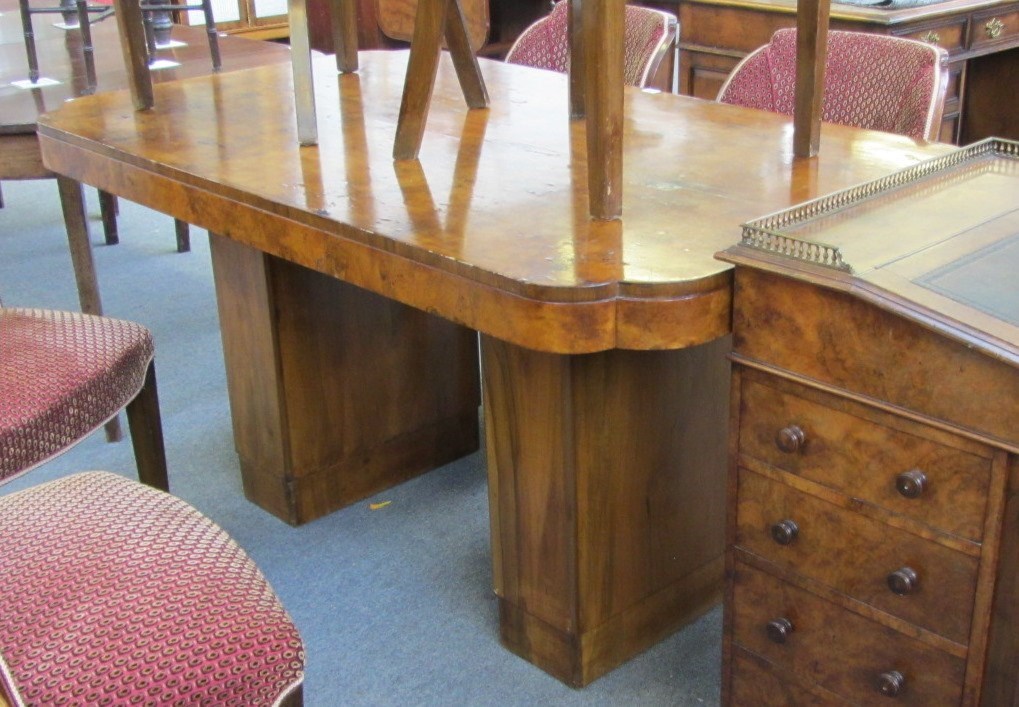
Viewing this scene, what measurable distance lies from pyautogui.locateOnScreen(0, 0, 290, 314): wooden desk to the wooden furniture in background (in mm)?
1624

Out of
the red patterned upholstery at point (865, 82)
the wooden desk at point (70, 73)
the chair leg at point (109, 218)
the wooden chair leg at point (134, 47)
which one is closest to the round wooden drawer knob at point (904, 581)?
the red patterned upholstery at point (865, 82)

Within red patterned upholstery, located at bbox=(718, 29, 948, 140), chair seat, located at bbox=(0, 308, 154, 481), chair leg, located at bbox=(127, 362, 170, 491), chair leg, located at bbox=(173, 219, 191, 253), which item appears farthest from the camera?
chair leg, located at bbox=(173, 219, 191, 253)

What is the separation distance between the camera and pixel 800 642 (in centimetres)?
151

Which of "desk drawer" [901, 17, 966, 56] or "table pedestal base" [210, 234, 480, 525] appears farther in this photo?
"desk drawer" [901, 17, 966, 56]

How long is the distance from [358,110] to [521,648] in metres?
1.03

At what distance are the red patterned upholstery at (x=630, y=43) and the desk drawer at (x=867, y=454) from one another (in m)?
1.12

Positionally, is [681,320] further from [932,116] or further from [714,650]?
[932,116]

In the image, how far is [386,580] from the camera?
215 centimetres

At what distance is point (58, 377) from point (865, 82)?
146 cm

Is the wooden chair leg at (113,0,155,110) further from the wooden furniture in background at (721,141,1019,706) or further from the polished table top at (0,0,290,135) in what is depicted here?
the wooden furniture in background at (721,141,1019,706)

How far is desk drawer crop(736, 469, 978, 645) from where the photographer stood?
133 centimetres

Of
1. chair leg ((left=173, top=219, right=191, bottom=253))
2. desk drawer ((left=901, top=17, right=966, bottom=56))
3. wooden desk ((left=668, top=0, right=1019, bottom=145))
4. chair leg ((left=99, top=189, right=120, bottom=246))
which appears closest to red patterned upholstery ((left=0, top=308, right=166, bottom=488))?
chair leg ((left=173, top=219, right=191, bottom=253))

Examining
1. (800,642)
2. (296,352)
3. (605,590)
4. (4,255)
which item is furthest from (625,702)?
(4,255)

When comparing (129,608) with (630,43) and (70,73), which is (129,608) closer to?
(630,43)
